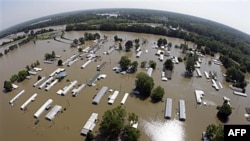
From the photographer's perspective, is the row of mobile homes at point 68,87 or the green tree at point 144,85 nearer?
the green tree at point 144,85

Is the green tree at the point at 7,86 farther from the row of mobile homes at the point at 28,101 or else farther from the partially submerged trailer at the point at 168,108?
the partially submerged trailer at the point at 168,108

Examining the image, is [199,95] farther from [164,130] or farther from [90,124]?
[90,124]

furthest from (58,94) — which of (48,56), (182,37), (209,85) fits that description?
(182,37)

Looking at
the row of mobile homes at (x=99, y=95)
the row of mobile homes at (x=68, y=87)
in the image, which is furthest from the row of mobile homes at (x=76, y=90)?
the row of mobile homes at (x=99, y=95)

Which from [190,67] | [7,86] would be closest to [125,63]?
[190,67]

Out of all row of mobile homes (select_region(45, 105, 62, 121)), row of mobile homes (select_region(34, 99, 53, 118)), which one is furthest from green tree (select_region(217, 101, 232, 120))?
row of mobile homes (select_region(34, 99, 53, 118))

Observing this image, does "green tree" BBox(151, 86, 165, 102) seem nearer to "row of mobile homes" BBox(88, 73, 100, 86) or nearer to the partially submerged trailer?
the partially submerged trailer
